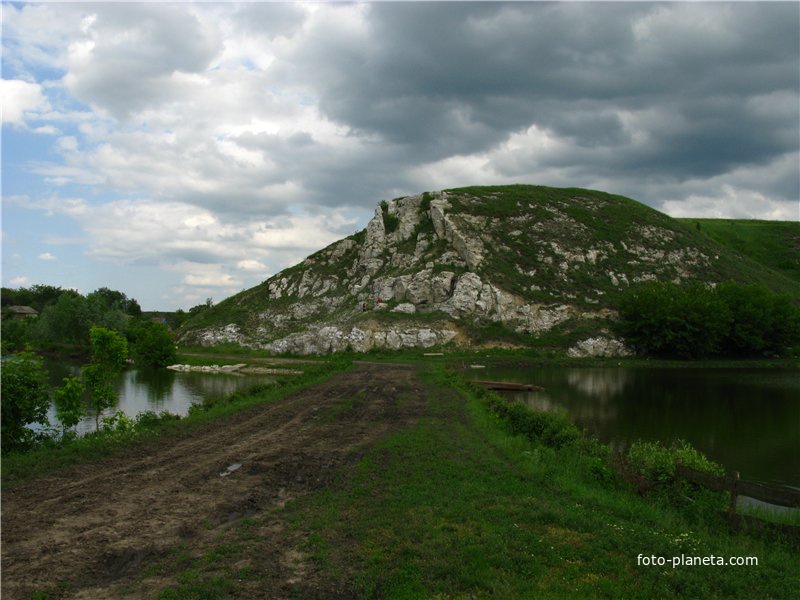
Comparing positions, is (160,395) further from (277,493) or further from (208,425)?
(277,493)

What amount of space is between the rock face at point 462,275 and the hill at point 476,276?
225 millimetres

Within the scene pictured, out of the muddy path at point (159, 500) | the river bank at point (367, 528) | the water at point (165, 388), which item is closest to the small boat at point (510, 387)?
the water at point (165, 388)

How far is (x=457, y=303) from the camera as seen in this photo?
3282 inches

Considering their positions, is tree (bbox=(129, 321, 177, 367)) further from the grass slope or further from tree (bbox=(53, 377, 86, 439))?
the grass slope

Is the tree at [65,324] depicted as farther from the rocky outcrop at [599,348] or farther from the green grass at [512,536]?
the green grass at [512,536]

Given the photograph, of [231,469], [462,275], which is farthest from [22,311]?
[231,469]

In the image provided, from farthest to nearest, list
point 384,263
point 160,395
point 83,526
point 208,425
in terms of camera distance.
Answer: point 384,263 → point 160,395 → point 208,425 → point 83,526

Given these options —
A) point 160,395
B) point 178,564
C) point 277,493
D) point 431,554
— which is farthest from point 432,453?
point 160,395

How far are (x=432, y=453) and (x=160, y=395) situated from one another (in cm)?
3405

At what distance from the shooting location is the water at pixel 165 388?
3738 centimetres

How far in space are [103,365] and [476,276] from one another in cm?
6792

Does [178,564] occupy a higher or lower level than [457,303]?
lower

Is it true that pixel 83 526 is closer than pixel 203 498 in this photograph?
Yes

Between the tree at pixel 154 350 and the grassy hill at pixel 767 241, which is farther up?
the grassy hill at pixel 767 241
